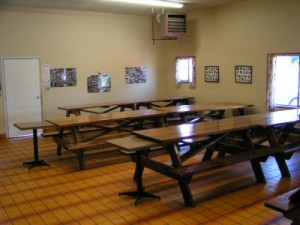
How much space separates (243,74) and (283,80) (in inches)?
37.8

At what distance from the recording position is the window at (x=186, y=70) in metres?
9.05

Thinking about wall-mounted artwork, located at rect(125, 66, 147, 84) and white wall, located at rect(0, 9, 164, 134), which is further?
wall-mounted artwork, located at rect(125, 66, 147, 84)

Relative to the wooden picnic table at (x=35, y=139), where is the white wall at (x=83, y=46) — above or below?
above

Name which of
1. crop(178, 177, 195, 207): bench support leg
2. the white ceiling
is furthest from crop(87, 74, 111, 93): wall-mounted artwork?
crop(178, 177, 195, 207): bench support leg

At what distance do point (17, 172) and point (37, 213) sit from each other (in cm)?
174

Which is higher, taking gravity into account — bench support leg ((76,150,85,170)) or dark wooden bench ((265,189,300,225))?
dark wooden bench ((265,189,300,225))

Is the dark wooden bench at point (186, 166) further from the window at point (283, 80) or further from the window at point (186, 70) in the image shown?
the window at point (186, 70)

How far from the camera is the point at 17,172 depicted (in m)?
5.23

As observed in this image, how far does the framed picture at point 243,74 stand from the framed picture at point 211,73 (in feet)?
2.04

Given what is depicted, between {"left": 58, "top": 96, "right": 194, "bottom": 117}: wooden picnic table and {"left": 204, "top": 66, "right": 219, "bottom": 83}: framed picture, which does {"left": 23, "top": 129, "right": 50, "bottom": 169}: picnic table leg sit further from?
{"left": 204, "top": 66, "right": 219, "bottom": 83}: framed picture

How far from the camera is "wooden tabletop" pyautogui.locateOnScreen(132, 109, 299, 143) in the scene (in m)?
3.93

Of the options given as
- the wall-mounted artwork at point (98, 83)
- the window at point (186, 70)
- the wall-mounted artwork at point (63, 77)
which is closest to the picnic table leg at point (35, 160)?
the wall-mounted artwork at point (63, 77)

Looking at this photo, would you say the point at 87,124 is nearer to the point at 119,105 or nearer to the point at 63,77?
the point at 119,105

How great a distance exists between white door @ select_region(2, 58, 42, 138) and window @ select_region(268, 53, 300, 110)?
525 cm
